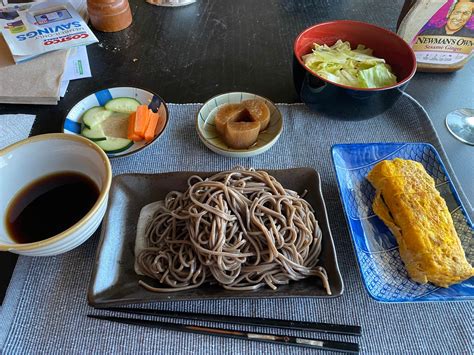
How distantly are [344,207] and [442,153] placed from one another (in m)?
0.49

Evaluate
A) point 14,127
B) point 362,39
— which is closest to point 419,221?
point 362,39

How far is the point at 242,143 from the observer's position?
1209 millimetres

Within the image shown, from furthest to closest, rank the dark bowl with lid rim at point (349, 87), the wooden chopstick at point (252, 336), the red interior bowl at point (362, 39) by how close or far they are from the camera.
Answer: the red interior bowl at point (362, 39)
the dark bowl with lid rim at point (349, 87)
the wooden chopstick at point (252, 336)

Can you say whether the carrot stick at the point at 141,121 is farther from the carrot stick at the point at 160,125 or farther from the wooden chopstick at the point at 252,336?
the wooden chopstick at the point at 252,336

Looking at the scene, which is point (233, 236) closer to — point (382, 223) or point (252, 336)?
point (252, 336)

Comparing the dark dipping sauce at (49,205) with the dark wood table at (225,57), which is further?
the dark wood table at (225,57)

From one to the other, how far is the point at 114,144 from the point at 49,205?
0.35 meters

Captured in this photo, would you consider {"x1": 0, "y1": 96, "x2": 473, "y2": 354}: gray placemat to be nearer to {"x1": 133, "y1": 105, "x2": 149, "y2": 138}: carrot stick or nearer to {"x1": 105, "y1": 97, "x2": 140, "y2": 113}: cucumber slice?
{"x1": 133, "y1": 105, "x2": 149, "y2": 138}: carrot stick

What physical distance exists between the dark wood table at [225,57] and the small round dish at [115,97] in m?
0.08

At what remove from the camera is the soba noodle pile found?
882mm

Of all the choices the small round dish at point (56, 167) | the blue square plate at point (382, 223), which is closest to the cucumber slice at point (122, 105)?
the small round dish at point (56, 167)

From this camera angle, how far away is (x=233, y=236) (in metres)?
0.94

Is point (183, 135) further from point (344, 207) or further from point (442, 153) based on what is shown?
point (442, 153)

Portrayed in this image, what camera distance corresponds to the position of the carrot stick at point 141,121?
1.23 meters
